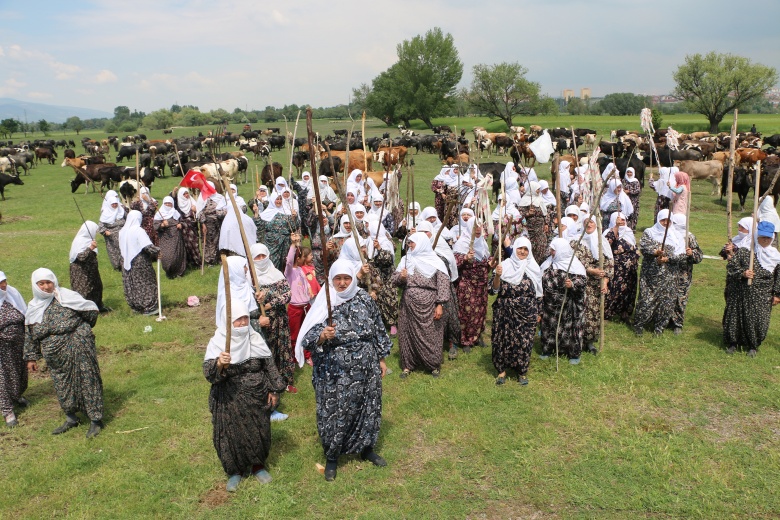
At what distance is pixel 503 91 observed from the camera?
152ft

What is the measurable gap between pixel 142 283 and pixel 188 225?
2123mm

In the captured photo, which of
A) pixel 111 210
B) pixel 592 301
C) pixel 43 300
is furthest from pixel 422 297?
pixel 111 210

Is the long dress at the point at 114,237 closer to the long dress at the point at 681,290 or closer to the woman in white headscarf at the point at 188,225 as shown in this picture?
the woman in white headscarf at the point at 188,225

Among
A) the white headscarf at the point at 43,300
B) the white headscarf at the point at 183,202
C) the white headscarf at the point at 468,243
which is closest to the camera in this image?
the white headscarf at the point at 43,300

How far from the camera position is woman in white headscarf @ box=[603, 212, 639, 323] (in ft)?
21.6

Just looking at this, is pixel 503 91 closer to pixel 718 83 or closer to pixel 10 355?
pixel 718 83

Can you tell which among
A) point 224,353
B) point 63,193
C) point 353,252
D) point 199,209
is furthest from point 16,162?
point 224,353

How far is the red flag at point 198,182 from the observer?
324 inches

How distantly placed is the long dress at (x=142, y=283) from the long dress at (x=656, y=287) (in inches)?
236

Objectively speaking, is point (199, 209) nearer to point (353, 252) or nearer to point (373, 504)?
point (353, 252)

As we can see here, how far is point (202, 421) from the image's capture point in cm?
483

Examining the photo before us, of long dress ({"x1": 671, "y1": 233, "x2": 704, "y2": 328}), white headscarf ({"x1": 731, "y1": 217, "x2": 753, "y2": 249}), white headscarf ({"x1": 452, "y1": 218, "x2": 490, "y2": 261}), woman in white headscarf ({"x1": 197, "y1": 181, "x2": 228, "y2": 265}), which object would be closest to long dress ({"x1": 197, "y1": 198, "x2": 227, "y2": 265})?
woman in white headscarf ({"x1": 197, "y1": 181, "x2": 228, "y2": 265})

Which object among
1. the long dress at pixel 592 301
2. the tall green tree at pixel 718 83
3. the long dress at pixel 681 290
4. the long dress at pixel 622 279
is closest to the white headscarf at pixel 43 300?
the long dress at pixel 592 301

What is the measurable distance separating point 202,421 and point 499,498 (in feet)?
8.61
